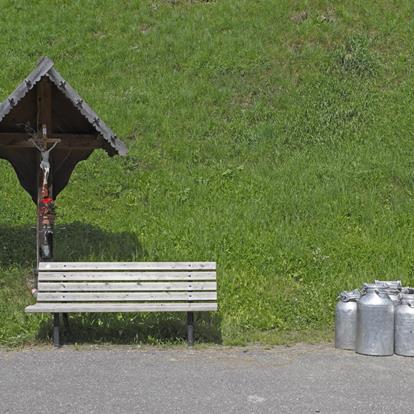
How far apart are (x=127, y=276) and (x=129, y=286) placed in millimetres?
114

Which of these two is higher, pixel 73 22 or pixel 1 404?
pixel 73 22

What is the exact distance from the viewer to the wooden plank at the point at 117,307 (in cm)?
729

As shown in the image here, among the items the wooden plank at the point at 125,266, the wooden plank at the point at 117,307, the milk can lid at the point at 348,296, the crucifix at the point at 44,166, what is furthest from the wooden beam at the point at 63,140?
the milk can lid at the point at 348,296

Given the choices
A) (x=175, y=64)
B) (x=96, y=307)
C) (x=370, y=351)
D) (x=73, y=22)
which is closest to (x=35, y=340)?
(x=96, y=307)

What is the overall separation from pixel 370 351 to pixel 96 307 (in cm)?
299

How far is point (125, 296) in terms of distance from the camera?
7.58m

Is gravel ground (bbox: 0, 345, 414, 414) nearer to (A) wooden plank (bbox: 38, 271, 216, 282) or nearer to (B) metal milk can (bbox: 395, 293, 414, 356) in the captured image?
(B) metal milk can (bbox: 395, 293, 414, 356)

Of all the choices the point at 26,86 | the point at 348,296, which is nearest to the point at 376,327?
the point at 348,296

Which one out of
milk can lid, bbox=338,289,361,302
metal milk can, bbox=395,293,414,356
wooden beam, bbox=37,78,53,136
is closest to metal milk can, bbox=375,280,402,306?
metal milk can, bbox=395,293,414,356

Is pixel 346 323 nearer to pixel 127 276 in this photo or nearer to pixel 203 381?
pixel 203 381

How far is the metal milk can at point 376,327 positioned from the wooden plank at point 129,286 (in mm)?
1650

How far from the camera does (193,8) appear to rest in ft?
67.7

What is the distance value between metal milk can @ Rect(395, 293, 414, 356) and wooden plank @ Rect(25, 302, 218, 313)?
6.50ft

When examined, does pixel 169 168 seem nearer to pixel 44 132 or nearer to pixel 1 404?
pixel 44 132
